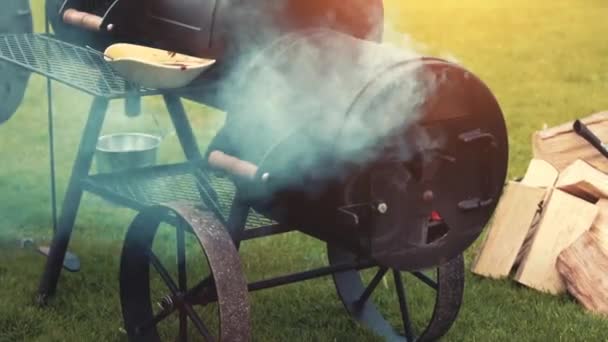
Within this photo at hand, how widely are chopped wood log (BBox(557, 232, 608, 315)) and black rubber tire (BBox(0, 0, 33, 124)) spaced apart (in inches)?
111

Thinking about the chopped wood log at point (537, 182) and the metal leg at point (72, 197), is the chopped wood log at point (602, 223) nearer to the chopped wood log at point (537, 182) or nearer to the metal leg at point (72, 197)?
the chopped wood log at point (537, 182)

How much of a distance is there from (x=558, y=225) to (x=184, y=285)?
71.8 inches

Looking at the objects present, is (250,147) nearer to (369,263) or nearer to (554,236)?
(369,263)

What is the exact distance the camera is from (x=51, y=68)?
12.2 feet

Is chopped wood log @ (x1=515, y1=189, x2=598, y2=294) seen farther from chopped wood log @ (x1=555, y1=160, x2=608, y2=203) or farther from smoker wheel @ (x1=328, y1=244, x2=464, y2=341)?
smoker wheel @ (x1=328, y1=244, x2=464, y2=341)

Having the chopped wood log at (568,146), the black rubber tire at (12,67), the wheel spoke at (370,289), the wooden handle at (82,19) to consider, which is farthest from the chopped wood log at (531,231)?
the black rubber tire at (12,67)

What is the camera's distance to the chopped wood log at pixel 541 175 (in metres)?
4.56

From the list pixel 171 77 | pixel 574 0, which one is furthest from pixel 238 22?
pixel 574 0

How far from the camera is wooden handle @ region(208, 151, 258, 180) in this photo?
9.73 ft

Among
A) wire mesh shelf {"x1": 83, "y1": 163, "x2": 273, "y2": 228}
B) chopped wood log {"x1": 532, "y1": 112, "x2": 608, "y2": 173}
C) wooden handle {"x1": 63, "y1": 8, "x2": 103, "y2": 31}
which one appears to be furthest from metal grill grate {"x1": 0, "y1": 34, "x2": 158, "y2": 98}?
chopped wood log {"x1": 532, "y1": 112, "x2": 608, "y2": 173}

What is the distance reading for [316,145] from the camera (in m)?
2.80

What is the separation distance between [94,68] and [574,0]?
9.71m

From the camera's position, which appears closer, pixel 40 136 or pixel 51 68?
pixel 51 68

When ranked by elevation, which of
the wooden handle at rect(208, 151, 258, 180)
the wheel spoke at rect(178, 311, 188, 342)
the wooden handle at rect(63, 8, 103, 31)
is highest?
the wooden handle at rect(63, 8, 103, 31)
